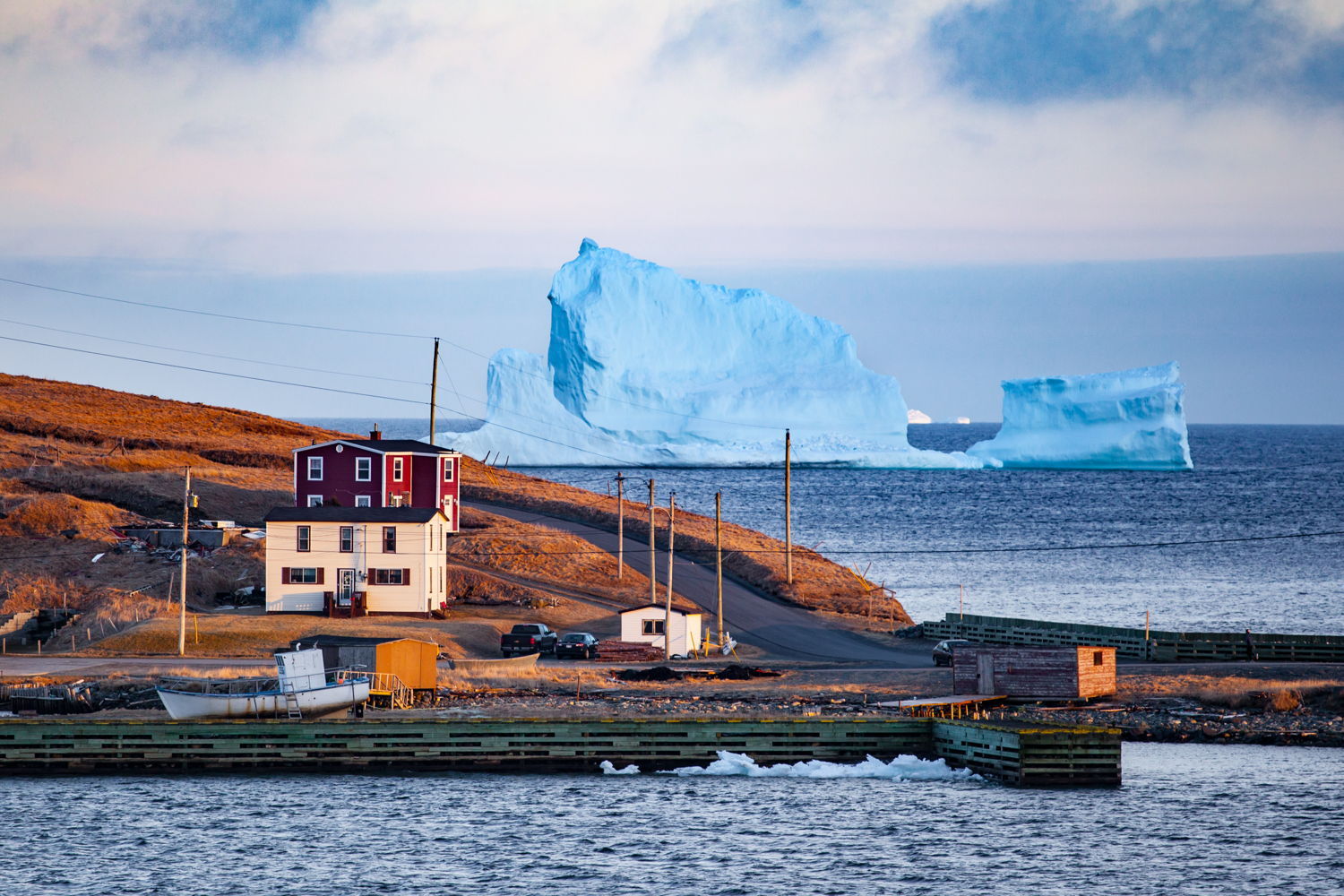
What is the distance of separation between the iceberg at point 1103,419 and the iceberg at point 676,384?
1415 centimetres

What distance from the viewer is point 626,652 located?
48562 millimetres

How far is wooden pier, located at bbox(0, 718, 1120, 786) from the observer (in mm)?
32219

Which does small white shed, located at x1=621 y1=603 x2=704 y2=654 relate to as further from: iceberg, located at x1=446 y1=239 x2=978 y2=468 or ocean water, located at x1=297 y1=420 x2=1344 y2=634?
iceberg, located at x1=446 y1=239 x2=978 y2=468

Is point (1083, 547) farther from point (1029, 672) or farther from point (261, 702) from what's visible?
point (261, 702)

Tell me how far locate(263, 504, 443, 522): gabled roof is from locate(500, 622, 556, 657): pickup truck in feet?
23.1

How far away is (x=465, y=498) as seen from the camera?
84812 millimetres

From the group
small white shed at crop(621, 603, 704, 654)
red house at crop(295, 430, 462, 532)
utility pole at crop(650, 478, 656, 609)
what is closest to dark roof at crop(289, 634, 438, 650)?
small white shed at crop(621, 603, 704, 654)

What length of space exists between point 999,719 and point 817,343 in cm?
11490

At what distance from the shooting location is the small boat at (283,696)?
34781 mm

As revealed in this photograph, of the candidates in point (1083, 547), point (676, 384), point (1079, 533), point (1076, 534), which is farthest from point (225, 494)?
point (676, 384)

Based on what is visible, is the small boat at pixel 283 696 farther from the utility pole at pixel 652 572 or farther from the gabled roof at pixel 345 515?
the utility pole at pixel 652 572

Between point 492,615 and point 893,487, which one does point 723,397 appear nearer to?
point 893,487

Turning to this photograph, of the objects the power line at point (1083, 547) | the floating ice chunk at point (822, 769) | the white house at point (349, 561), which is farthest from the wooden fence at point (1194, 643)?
the power line at point (1083, 547)

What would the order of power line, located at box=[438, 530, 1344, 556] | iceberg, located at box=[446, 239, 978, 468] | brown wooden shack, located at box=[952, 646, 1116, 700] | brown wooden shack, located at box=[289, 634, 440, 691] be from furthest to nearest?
iceberg, located at box=[446, 239, 978, 468], power line, located at box=[438, 530, 1344, 556], brown wooden shack, located at box=[289, 634, 440, 691], brown wooden shack, located at box=[952, 646, 1116, 700]
